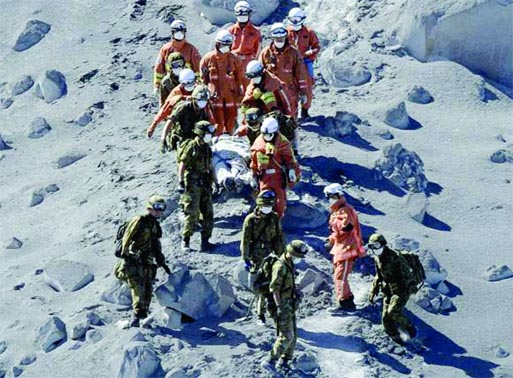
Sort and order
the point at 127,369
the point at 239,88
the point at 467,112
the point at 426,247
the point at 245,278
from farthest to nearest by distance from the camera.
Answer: the point at 467,112 → the point at 239,88 → the point at 426,247 → the point at 245,278 → the point at 127,369

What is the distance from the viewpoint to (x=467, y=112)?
1055 inches

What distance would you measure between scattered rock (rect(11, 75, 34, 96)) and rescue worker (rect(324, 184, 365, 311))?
406 inches

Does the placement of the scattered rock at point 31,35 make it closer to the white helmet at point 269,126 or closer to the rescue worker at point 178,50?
the rescue worker at point 178,50

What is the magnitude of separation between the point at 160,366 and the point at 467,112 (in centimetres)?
995

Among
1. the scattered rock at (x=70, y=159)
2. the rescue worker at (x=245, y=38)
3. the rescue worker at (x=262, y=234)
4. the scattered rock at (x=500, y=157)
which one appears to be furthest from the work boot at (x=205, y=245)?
the scattered rock at (x=500, y=157)

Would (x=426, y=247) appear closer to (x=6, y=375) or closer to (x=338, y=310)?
(x=338, y=310)

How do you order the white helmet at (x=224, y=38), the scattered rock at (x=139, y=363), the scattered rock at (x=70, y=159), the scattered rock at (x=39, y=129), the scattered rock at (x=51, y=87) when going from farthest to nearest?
the scattered rock at (x=51, y=87)
the scattered rock at (x=39, y=129)
the scattered rock at (x=70, y=159)
the white helmet at (x=224, y=38)
the scattered rock at (x=139, y=363)

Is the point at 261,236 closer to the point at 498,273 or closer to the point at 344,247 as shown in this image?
→ the point at 344,247

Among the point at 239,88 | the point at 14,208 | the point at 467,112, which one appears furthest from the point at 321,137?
the point at 14,208

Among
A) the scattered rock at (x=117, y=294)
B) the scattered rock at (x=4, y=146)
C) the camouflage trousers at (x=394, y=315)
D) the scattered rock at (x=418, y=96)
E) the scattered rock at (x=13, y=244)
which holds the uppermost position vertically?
the camouflage trousers at (x=394, y=315)

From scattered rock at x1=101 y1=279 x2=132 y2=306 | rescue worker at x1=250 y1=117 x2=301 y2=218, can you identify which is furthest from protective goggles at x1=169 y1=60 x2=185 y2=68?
scattered rock at x1=101 y1=279 x2=132 y2=306

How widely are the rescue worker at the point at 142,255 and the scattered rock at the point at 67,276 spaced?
1.70m

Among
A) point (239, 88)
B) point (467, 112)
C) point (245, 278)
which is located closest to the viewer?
point (245, 278)

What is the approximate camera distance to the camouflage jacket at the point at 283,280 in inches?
727
